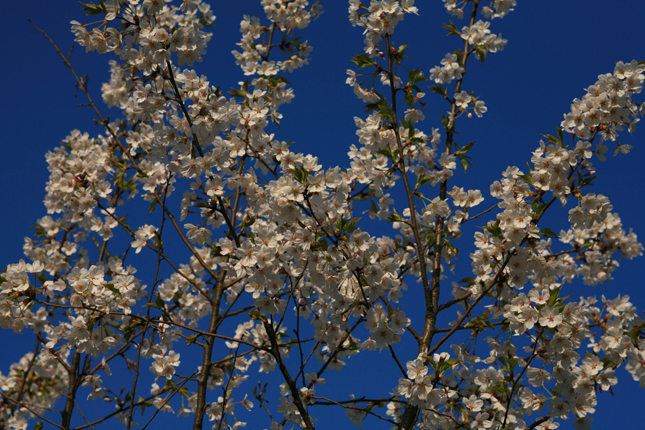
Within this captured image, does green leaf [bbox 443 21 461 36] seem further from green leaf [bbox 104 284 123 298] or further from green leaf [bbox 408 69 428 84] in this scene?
green leaf [bbox 104 284 123 298]

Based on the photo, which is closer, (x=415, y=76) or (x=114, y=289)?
(x=114, y=289)

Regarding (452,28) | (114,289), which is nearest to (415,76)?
(452,28)

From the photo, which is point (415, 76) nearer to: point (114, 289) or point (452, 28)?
point (452, 28)

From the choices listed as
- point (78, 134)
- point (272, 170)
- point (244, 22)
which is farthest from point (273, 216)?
point (78, 134)

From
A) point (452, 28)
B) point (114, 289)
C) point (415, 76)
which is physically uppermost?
point (452, 28)

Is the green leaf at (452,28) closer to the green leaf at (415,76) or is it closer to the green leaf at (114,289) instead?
the green leaf at (415,76)

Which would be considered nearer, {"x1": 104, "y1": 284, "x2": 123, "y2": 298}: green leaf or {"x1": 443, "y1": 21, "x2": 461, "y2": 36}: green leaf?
{"x1": 104, "y1": 284, "x2": 123, "y2": 298}: green leaf

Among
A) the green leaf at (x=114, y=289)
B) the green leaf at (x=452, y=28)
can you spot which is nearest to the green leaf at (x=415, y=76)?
the green leaf at (x=452, y=28)

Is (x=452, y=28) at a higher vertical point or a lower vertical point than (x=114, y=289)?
higher

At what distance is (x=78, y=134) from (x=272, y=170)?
3995 mm

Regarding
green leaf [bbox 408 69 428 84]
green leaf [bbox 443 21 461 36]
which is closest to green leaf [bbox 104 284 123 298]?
green leaf [bbox 408 69 428 84]

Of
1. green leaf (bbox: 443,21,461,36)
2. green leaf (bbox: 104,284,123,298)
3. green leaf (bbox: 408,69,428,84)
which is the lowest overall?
green leaf (bbox: 104,284,123,298)

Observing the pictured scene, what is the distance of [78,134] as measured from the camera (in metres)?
6.75

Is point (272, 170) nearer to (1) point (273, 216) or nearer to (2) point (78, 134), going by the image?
(1) point (273, 216)
